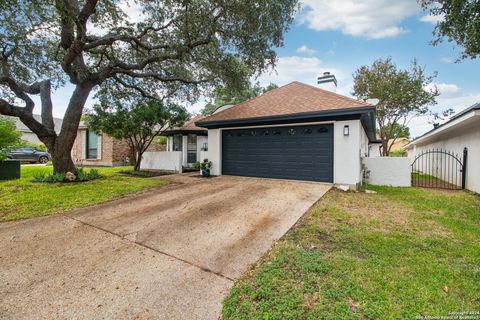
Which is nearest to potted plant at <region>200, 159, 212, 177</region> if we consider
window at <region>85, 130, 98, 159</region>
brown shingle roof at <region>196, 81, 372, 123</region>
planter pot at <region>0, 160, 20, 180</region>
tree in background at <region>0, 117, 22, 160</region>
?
brown shingle roof at <region>196, 81, 372, 123</region>

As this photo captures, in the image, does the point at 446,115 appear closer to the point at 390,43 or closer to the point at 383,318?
the point at 390,43

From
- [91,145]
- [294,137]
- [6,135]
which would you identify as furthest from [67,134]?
[91,145]

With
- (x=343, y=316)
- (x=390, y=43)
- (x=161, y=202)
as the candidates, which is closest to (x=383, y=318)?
(x=343, y=316)

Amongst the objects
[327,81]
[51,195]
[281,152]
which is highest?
[327,81]

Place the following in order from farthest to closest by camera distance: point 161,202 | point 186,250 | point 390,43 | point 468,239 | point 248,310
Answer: point 390,43 → point 161,202 → point 468,239 → point 186,250 → point 248,310

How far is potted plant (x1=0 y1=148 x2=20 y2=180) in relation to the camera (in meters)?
9.08

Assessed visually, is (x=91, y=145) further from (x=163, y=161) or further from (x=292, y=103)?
(x=292, y=103)

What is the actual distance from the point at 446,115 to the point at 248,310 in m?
24.3

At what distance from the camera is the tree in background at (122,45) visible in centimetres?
734

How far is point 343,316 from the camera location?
1950 mm

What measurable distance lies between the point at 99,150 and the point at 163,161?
299 inches

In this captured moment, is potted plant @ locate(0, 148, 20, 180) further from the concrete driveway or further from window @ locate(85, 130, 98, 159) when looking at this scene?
window @ locate(85, 130, 98, 159)

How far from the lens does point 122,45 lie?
34.8 ft

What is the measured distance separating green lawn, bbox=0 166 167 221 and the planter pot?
1.71m
